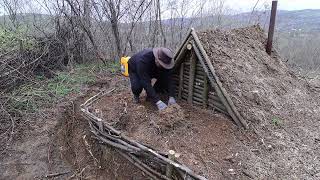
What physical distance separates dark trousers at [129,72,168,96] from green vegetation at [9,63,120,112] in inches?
92.8

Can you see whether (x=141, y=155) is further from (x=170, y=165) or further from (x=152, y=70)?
(x=152, y=70)

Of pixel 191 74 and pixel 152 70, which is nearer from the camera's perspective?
pixel 191 74

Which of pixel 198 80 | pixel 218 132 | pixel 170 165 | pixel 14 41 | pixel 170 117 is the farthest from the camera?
pixel 14 41

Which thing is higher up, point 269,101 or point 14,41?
point 14,41

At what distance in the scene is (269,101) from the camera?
4387 millimetres

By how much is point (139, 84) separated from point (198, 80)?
3.20ft

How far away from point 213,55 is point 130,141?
183cm

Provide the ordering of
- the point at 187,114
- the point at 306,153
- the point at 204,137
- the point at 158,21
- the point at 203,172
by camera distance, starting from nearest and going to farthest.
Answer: the point at 203,172 → the point at 306,153 → the point at 204,137 → the point at 187,114 → the point at 158,21

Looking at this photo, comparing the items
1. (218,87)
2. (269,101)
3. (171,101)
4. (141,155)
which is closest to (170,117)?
(171,101)

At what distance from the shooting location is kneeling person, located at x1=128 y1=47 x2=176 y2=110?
4.41 meters

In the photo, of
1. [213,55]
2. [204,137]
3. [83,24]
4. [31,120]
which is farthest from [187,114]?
[83,24]

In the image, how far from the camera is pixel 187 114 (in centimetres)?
446

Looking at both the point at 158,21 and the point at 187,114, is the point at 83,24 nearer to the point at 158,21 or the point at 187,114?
the point at 158,21

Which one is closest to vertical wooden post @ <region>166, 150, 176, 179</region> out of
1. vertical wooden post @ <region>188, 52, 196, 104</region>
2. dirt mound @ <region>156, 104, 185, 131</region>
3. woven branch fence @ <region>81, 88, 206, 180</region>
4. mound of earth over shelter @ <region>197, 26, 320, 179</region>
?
woven branch fence @ <region>81, 88, 206, 180</region>
